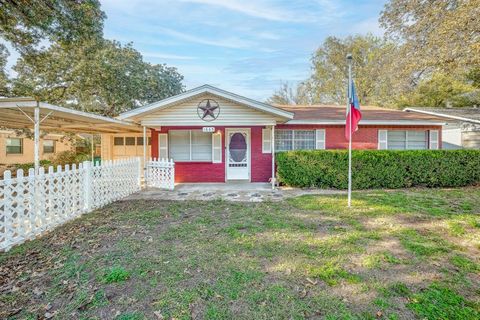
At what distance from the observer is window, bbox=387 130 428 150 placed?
11703 mm

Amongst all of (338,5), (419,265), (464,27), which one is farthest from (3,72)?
(464,27)

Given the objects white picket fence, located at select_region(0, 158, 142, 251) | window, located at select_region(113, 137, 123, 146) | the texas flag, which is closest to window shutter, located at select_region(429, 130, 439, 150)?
the texas flag

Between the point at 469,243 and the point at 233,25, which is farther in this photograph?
the point at 233,25

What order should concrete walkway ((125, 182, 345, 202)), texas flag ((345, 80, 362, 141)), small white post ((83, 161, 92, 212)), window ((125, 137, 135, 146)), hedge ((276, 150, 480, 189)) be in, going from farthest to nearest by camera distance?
window ((125, 137, 135, 146)) → hedge ((276, 150, 480, 189)) → concrete walkway ((125, 182, 345, 202)) → texas flag ((345, 80, 362, 141)) → small white post ((83, 161, 92, 212))

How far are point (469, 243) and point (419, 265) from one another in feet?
4.75

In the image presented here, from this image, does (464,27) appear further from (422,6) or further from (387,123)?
(387,123)

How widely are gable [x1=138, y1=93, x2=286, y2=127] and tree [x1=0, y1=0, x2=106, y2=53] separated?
3795 mm

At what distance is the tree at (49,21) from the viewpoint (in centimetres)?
819

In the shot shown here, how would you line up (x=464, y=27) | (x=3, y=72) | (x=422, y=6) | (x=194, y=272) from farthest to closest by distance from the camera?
1. (x=3, y=72)
2. (x=422, y=6)
3. (x=464, y=27)
4. (x=194, y=272)

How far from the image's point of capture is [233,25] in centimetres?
1367

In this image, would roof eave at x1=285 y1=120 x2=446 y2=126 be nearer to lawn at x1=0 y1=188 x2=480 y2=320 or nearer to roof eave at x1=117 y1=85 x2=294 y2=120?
roof eave at x1=117 y1=85 x2=294 y2=120

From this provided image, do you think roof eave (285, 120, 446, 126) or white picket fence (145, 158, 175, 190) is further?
roof eave (285, 120, 446, 126)

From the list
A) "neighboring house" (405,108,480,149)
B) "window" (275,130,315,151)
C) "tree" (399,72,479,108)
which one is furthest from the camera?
"tree" (399,72,479,108)

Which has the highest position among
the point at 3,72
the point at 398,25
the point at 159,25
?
the point at 159,25
